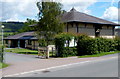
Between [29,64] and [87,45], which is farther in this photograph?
[87,45]

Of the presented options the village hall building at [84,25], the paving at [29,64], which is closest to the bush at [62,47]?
the paving at [29,64]

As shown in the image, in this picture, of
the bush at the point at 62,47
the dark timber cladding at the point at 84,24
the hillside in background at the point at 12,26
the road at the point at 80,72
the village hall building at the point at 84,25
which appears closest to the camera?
the road at the point at 80,72

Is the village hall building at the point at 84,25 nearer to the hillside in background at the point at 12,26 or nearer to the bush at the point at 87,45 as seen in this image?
the bush at the point at 87,45

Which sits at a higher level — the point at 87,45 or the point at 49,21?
the point at 49,21

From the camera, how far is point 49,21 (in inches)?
950

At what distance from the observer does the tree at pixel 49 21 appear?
23.8 m

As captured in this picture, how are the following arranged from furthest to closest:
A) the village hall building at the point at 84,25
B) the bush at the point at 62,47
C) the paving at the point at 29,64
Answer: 1. the village hall building at the point at 84,25
2. the bush at the point at 62,47
3. the paving at the point at 29,64

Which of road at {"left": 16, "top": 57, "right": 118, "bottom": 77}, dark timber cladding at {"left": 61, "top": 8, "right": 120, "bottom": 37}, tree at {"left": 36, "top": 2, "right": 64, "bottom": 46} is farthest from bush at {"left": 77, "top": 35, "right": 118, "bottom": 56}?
road at {"left": 16, "top": 57, "right": 118, "bottom": 77}

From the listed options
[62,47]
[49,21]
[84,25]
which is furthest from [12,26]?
[62,47]

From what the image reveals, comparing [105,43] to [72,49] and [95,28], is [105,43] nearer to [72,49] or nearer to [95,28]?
[72,49]

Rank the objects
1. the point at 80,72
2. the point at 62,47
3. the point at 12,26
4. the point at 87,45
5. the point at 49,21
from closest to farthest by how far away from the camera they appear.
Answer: the point at 80,72 < the point at 62,47 < the point at 87,45 < the point at 49,21 < the point at 12,26

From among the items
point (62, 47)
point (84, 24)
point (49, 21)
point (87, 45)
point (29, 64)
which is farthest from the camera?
point (84, 24)

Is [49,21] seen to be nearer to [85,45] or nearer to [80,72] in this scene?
[85,45]

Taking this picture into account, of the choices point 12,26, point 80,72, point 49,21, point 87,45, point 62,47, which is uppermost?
point 12,26
